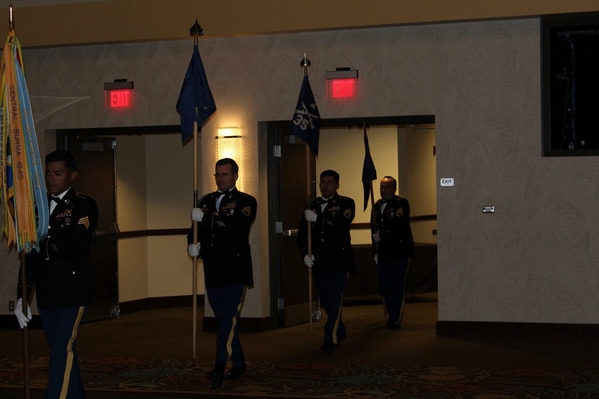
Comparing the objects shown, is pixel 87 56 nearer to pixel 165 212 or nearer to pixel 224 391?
pixel 165 212

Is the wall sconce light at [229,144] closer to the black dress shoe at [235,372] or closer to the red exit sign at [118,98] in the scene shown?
the red exit sign at [118,98]

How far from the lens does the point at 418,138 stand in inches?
643

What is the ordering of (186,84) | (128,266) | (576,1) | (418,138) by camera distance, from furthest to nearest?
(418,138), (128,266), (576,1), (186,84)

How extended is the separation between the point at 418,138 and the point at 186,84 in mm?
7949

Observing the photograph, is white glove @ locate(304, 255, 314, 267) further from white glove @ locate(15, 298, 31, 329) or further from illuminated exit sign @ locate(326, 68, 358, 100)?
white glove @ locate(15, 298, 31, 329)

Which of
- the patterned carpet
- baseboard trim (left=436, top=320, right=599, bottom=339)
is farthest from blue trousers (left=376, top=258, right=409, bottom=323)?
the patterned carpet

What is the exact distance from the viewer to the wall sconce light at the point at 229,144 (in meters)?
11.3

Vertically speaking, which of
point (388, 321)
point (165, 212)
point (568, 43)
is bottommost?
point (388, 321)

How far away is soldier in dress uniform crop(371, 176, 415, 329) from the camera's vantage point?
11711 mm

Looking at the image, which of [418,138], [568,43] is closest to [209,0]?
[568,43]

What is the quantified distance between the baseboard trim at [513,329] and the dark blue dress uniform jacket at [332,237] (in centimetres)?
153

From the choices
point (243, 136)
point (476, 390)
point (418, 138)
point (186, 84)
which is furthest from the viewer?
point (418, 138)

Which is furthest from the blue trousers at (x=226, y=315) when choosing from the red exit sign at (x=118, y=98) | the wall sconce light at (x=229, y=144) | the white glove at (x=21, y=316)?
the red exit sign at (x=118, y=98)

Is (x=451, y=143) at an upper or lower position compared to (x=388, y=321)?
upper
